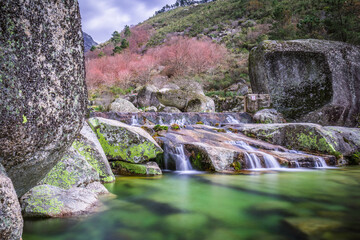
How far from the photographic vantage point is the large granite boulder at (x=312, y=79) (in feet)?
26.3

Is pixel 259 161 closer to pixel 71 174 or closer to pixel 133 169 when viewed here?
pixel 133 169

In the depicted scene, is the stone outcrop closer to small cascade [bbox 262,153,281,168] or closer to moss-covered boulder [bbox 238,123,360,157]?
small cascade [bbox 262,153,281,168]

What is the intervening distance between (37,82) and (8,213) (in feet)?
2.02

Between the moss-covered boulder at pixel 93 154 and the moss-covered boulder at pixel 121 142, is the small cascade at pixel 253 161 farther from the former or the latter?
the moss-covered boulder at pixel 93 154

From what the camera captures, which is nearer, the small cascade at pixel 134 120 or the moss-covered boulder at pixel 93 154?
the moss-covered boulder at pixel 93 154

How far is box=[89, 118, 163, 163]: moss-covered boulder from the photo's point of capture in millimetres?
4129

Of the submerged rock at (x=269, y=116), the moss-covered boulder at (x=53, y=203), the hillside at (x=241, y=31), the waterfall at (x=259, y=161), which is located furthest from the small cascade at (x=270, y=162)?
the hillside at (x=241, y=31)

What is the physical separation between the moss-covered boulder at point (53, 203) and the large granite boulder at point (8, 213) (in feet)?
3.24

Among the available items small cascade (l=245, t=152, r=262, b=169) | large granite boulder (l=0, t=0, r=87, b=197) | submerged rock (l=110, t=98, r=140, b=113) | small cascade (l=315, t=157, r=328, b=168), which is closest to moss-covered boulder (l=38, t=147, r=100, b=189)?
large granite boulder (l=0, t=0, r=87, b=197)

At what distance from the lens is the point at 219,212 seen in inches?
92.3

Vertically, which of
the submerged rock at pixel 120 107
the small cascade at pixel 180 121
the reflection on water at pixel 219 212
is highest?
the submerged rock at pixel 120 107

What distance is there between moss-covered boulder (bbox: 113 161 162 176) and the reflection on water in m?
0.31

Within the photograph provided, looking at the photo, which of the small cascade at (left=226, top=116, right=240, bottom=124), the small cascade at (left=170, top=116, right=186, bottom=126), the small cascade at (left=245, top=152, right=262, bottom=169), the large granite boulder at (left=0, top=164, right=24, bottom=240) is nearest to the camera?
the large granite boulder at (left=0, top=164, right=24, bottom=240)

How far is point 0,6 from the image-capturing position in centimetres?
113
